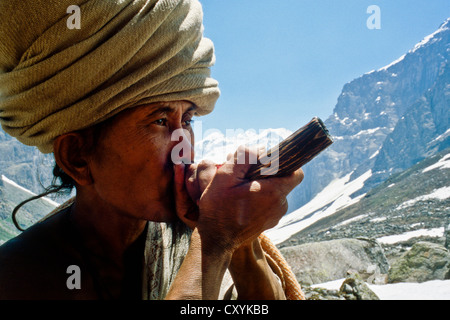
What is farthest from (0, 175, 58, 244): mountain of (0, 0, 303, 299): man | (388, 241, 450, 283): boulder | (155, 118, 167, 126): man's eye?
(155, 118, 167, 126): man's eye

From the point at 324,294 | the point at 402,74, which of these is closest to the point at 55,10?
the point at 324,294

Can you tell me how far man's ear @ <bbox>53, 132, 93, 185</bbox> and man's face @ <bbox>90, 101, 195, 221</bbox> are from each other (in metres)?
0.09

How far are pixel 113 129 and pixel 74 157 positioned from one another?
1.05ft

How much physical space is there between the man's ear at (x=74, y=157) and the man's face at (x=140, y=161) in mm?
86

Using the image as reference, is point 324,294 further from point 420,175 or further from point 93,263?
point 420,175

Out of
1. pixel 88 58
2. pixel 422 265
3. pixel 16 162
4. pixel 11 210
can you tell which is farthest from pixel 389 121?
Result: pixel 88 58

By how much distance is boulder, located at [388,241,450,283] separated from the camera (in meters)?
9.95

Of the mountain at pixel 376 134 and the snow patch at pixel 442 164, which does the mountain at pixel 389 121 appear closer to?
the mountain at pixel 376 134

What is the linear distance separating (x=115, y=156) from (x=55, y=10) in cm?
78

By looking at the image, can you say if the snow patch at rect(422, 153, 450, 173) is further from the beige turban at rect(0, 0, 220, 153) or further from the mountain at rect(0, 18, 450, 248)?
the beige turban at rect(0, 0, 220, 153)

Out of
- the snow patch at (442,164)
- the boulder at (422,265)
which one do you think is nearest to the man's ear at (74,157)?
the boulder at (422,265)

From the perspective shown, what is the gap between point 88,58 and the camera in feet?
5.69

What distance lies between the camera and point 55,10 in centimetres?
167

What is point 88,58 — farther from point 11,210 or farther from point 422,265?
point 11,210
